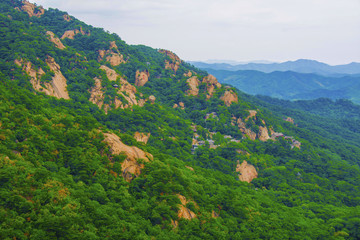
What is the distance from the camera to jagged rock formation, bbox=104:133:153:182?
5022cm

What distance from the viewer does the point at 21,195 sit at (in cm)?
3322

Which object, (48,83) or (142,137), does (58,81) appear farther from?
(142,137)

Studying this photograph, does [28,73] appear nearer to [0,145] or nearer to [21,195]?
[0,145]

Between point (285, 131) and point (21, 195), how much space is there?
105 m

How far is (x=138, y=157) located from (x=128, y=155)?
98.8 inches

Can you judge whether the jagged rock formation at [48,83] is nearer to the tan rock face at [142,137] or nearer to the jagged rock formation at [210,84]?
the tan rock face at [142,137]

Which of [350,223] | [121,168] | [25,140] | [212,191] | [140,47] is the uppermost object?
[140,47]

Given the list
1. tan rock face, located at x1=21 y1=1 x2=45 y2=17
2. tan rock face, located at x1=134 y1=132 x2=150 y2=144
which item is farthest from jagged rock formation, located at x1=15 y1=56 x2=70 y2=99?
tan rock face, located at x1=21 y1=1 x2=45 y2=17

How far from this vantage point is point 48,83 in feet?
262

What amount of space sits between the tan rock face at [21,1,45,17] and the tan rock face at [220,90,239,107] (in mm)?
93561

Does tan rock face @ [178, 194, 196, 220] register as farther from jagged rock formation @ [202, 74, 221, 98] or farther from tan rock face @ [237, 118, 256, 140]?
jagged rock formation @ [202, 74, 221, 98]

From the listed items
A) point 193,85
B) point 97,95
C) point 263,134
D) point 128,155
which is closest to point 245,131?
point 263,134

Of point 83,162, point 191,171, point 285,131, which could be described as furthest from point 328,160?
point 83,162

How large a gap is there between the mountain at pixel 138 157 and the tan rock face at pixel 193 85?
66cm
